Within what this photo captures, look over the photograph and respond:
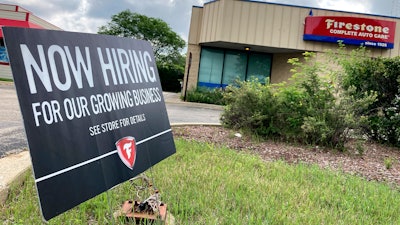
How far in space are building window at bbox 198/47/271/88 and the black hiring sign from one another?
15.9 meters

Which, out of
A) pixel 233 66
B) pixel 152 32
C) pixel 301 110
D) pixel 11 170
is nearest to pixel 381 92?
pixel 301 110

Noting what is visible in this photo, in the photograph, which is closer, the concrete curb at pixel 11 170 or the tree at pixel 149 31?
the concrete curb at pixel 11 170

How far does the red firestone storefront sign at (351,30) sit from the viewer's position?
16.4m

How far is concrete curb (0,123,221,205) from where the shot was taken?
10.2 feet

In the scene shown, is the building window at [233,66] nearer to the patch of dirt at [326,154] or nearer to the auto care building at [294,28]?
the auto care building at [294,28]

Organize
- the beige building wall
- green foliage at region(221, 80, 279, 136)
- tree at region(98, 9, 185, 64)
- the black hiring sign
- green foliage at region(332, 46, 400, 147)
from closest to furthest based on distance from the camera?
the black hiring sign
green foliage at region(221, 80, 279, 136)
green foliage at region(332, 46, 400, 147)
the beige building wall
tree at region(98, 9, 185, 64)

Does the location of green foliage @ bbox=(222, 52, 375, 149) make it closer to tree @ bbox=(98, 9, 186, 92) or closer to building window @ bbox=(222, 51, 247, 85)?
building window @ bbox=(222, 51, 247, 85)

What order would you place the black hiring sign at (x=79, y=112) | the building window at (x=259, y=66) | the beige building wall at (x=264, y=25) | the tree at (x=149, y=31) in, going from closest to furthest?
the black hiring sign at (x=79, y=112) → the beige building wall at (x=264, y=25) → the building window at (x=259, y=66) → the tree at (x=149, y=31)

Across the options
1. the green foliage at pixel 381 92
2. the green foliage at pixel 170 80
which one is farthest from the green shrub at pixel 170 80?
the green foliage at pixel 381 92

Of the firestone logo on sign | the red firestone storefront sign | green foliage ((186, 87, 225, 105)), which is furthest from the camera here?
green foliage ((186, 87, 225, 105))

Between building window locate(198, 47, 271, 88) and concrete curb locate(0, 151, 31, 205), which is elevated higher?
building window locate(198, 47, 271, 88)

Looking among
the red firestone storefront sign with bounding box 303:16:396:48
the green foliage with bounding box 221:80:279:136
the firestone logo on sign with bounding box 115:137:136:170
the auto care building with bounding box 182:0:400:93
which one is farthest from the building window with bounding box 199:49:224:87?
the firestone logo on sign with bounding box 115:137:136:170

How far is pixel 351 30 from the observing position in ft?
54.0

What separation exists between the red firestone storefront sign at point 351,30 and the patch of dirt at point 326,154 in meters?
10.1
